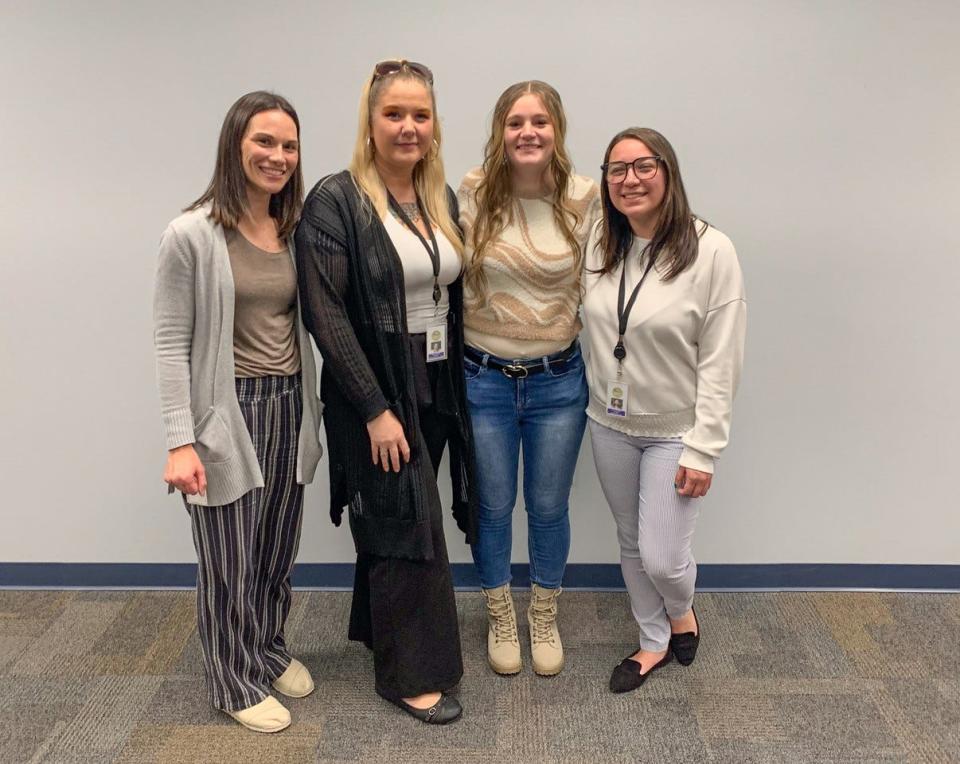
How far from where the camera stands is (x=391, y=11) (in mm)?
2033

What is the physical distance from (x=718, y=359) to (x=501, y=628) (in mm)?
921

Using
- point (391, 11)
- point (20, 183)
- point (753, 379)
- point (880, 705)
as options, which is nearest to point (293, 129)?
point (391, 11)

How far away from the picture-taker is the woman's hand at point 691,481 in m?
1.72

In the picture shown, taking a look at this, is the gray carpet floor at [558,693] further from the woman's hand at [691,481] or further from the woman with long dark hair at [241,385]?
the woman's hand at [691,481]

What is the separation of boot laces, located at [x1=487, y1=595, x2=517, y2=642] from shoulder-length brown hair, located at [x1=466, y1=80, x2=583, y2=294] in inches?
33.3

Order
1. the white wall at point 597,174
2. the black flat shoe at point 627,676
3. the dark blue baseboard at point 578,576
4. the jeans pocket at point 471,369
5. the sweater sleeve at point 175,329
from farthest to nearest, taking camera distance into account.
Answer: the dark blue baseboard at point 578,576
the white wall at point 597,174
the black flat shoe at point 627,676
the jeans pocket at point 471,369
the sweater sleeve at point 175,329

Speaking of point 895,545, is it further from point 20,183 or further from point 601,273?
point 20,183

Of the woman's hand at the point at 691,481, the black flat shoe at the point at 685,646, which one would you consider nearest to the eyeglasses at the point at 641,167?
the woman's hand at the point at 691,481

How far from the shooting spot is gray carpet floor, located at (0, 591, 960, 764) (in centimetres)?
175

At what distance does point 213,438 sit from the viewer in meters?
1.61

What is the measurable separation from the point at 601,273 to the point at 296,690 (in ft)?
4.13

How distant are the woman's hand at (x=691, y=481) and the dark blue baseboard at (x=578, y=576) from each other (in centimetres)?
76

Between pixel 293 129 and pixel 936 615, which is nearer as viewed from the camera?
pixel 293 129

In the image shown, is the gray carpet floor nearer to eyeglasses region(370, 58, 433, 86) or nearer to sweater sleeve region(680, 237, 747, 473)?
sweater sleeve region(680, 237, 747, 473)
